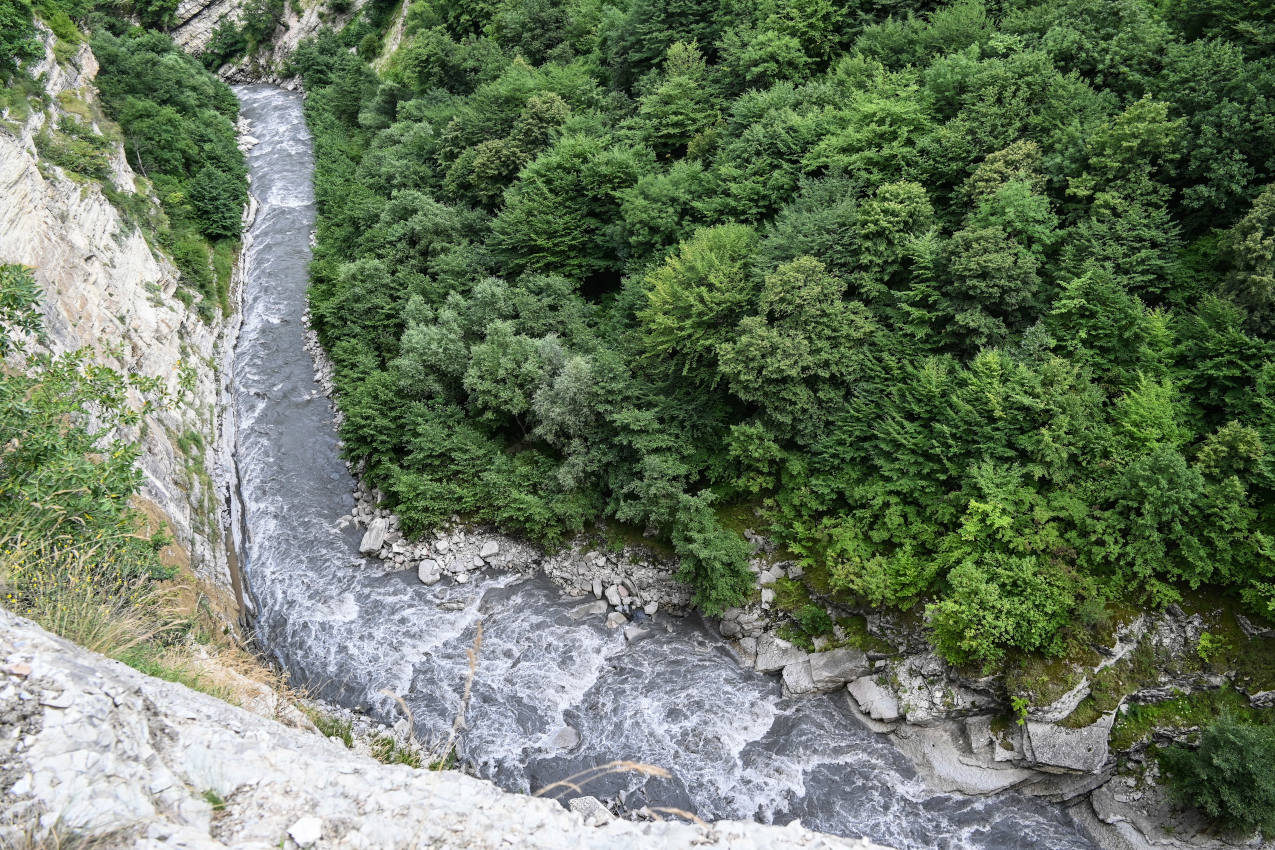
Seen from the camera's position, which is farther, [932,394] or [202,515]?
[202,515]

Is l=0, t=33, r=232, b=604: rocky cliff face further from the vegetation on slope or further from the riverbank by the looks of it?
the riverbank

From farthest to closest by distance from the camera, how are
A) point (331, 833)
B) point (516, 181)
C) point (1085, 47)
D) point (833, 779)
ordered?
point (516, 181), point (1085, 47), point (833, 779), point (331, 833)

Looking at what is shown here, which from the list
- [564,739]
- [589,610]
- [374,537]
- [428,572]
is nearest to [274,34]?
[374,537]

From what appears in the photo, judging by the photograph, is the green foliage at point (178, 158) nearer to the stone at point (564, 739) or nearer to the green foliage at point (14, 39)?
the green foliage at point (14, 39)

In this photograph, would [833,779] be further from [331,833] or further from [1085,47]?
[1085,47]

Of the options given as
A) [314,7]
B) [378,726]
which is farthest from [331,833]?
[314,7]

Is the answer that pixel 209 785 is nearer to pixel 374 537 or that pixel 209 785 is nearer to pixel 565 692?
pixel 565 692

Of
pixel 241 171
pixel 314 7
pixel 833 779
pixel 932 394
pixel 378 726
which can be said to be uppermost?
pixel 314 7
